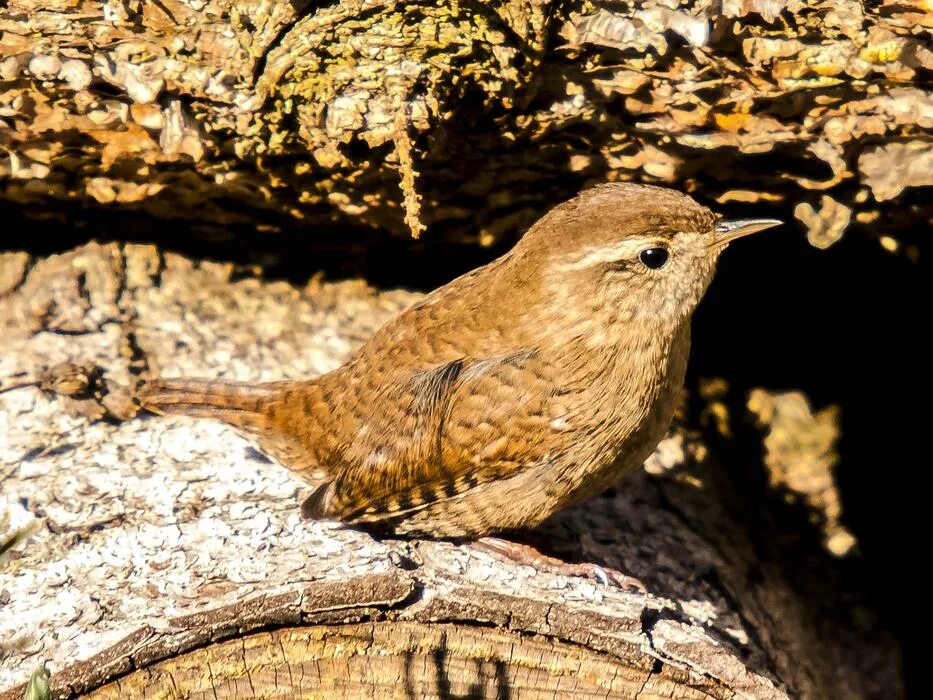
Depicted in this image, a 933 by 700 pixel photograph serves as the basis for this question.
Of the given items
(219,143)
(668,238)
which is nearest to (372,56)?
(219,143)

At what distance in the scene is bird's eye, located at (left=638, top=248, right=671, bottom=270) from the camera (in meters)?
3.20

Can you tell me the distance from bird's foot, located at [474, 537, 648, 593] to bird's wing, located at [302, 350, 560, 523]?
0.22 m

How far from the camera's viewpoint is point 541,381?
327 centimetres

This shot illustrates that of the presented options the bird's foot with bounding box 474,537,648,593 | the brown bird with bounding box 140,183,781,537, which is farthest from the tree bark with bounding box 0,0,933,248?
the bird's foot with bounding box 474,537,648,593

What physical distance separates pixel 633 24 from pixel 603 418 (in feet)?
3.54

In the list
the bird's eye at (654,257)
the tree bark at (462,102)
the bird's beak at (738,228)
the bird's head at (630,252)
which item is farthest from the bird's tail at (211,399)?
the bird's beak at (738,228)

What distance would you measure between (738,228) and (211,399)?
1612mm

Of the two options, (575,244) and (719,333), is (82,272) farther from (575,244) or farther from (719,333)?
(719,333)

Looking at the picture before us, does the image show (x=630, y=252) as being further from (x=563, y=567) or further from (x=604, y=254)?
(x=563, y=567)

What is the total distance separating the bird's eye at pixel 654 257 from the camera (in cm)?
320

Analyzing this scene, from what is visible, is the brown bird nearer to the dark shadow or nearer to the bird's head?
the bird's head

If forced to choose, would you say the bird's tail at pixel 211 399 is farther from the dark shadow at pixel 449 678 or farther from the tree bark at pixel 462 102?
the dark shadow at pixel 449 678

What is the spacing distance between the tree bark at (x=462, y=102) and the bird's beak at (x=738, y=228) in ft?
1.13

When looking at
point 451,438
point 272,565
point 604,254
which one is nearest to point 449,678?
point 272,565
